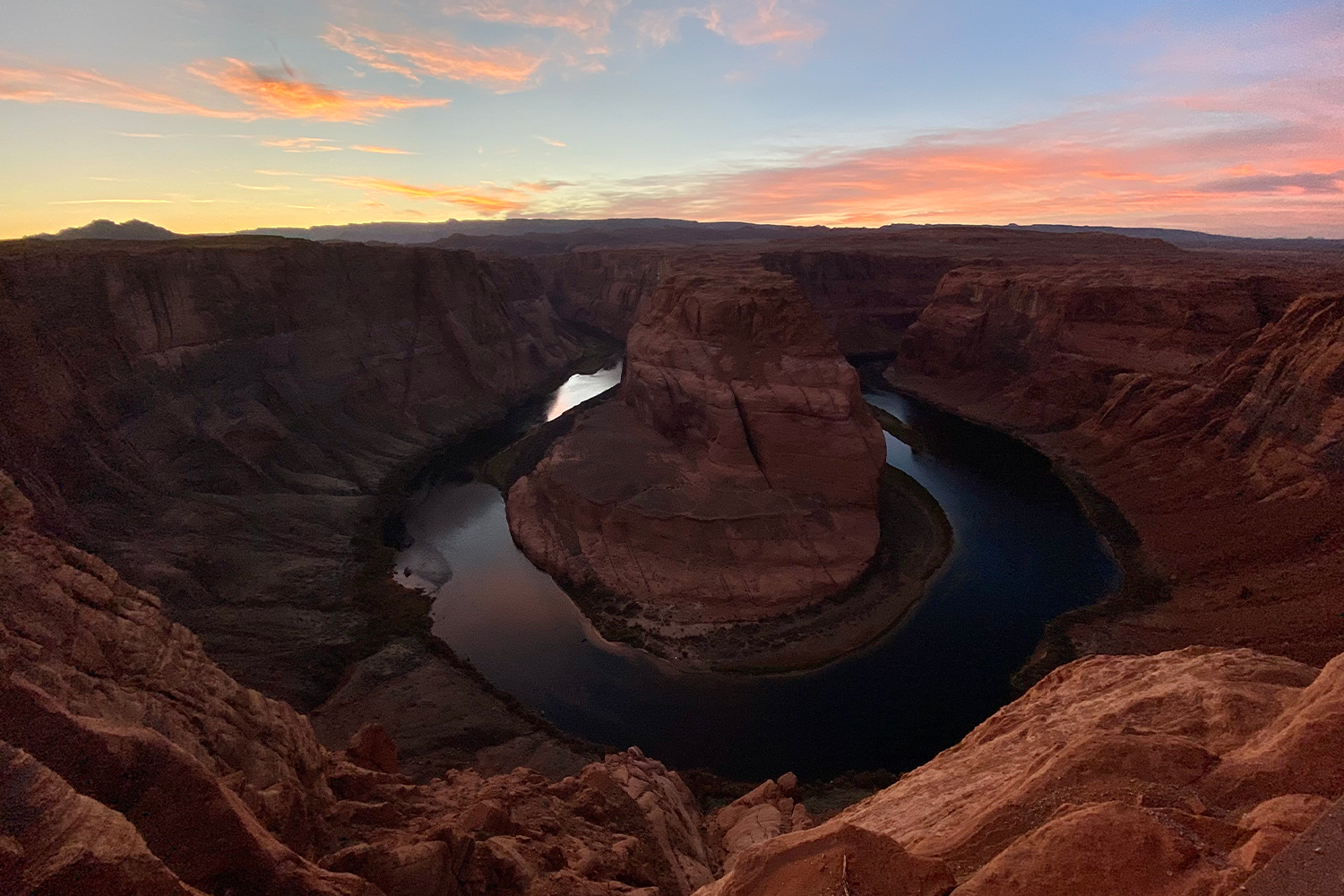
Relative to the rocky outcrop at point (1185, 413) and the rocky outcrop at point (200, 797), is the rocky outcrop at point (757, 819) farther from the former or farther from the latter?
the rocky outcrop at point (1185, 413)

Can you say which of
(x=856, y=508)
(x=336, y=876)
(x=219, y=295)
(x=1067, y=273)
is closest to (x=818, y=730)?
(x=856, y=508)

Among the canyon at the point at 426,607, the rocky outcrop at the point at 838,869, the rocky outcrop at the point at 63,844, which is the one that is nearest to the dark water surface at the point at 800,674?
the canyon at the point at 426,607

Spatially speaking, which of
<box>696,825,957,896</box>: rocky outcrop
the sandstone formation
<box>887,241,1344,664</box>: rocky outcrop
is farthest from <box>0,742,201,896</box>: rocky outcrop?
<box>887,241,1344,664</box>: rocky outcrop

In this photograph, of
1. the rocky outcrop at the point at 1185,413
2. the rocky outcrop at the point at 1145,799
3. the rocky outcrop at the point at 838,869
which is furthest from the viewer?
the rocky outcrop at the point at 1185,413

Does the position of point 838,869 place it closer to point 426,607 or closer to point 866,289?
point 426,607

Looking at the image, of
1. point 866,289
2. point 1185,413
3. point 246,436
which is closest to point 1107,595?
point 1185,413

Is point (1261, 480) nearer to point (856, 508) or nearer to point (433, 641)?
point (856, 508)
